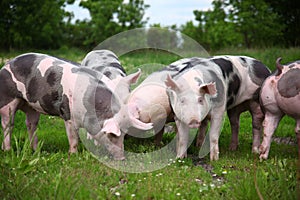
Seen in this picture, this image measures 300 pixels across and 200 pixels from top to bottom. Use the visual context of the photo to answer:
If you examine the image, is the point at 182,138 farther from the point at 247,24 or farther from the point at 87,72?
the point at 247,24

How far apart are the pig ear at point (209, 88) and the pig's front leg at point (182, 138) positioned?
53 cm

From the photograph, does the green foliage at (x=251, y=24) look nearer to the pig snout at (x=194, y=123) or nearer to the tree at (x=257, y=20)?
the tree at (x=257, y=20)

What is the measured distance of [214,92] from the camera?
5395mm

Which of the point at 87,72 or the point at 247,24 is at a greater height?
the point at 87,72

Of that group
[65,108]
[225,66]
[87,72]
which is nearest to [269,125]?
[225,66]

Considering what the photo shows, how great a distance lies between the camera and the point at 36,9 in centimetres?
2658

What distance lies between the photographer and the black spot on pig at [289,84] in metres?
5.59

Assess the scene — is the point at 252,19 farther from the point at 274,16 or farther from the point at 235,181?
the point at 235,181

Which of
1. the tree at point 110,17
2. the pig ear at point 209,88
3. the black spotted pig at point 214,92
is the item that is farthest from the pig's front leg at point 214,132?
the tree at point 110,17

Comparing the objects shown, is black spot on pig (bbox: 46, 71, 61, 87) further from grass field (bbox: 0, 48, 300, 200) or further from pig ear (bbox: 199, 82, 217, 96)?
pig ear (bbox: 199, 82, 217, 96)

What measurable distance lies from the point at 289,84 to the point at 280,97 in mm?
192

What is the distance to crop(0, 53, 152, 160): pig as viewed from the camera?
221 inches

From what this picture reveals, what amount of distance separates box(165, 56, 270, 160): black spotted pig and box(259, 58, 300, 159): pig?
454 millimetres

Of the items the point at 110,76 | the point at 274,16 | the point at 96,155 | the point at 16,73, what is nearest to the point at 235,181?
the point at 96,155
